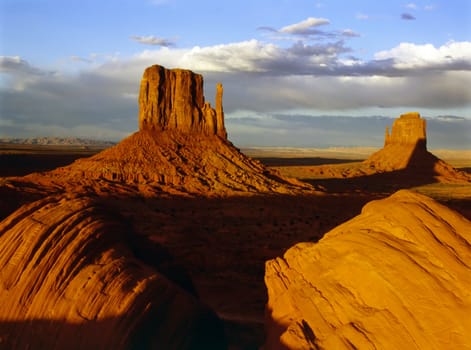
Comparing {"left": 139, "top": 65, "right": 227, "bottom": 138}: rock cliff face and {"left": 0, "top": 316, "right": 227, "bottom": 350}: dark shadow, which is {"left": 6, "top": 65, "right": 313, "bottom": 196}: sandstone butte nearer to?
{"left": 139, "top": 65, "right": 227, "bottom": 138}: rock cliff face

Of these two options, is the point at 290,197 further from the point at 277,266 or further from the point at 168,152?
the point at 277,266

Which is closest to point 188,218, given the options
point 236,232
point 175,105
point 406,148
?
point 236,232

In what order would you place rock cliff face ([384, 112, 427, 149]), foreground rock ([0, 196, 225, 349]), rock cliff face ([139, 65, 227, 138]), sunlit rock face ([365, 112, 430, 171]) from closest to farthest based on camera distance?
foreground rock ([0, 196, 225, 349])
rock cliff face ([139, 65, 227, 138])
sunlit rock face ([365, 112, 430, 171])
rock cliff face ([384, 112, 427, 149])

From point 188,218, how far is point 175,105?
18460 mm

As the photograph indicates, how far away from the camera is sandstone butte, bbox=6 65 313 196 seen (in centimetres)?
4212

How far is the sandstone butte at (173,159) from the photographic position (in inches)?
1658

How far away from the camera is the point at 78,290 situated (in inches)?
304

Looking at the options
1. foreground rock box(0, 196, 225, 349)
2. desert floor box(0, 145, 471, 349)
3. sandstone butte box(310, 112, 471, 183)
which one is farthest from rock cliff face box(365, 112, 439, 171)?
foreground rock box(0, 196, 225, 349)

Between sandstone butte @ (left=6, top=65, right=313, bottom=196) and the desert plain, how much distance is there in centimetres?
11

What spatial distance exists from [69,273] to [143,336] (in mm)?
1536

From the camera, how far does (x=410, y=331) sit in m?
6.38

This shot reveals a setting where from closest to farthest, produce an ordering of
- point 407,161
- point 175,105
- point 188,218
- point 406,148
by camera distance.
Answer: point 188,218 → point 175,105 → point 407,161 → point 406,148

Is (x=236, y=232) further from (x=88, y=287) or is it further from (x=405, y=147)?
(x=405, y=147)

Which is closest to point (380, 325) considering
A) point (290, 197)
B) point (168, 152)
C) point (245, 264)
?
point (245, 264)
